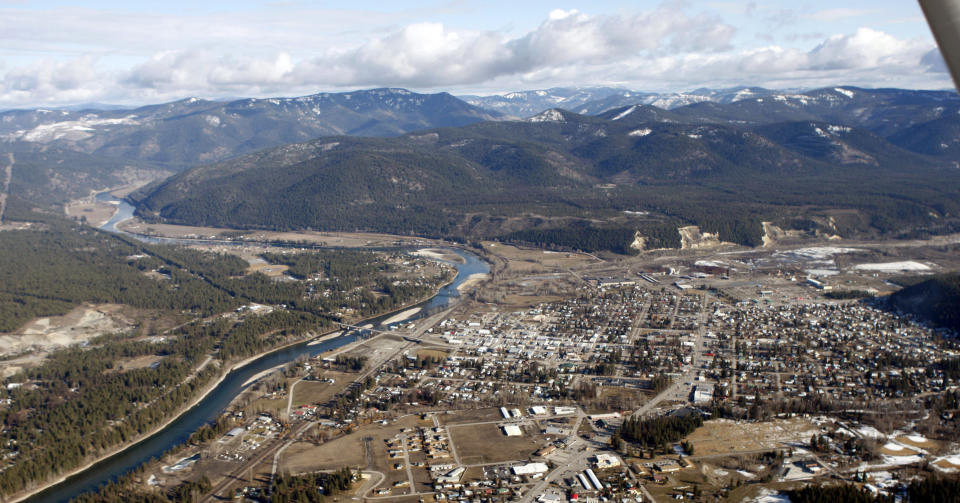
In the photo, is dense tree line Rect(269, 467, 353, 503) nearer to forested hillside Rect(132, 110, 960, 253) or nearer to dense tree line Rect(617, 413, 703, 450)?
dense tree line Rect(617, 413, 703, 450)

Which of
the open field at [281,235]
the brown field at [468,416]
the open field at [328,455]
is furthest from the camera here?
the open field at [281,235]

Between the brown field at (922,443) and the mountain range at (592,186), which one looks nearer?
the brown field at (922,443)

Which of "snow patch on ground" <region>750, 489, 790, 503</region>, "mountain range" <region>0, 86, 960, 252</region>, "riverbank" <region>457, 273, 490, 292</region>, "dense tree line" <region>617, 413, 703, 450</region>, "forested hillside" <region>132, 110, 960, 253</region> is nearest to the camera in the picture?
"snow patch on ground" <region>750, 489, 790, 503</region>

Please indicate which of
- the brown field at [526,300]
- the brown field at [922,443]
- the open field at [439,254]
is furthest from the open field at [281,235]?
the brown field at [922,443]

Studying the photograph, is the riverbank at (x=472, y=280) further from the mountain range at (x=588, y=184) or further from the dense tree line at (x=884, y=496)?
the dense tree line at (x=884, y=496)

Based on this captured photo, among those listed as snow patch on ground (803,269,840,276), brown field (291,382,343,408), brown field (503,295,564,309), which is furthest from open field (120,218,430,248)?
brown field (291,382,343,408)

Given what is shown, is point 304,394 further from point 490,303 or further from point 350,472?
point 490,303
